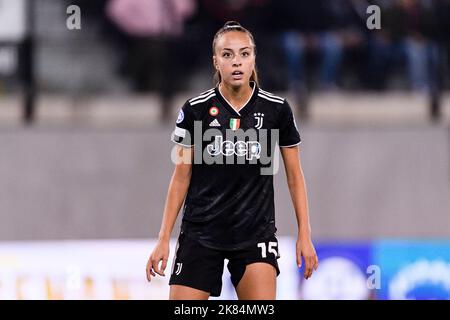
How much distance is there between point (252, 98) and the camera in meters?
5.46

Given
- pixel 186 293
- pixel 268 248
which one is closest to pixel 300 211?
pixel 268 248

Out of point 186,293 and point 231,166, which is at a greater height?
point 231,166

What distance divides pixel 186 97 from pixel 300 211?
4134 millimetres

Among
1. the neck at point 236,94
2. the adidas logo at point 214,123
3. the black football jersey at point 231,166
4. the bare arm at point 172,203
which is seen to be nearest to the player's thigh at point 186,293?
the bare arm at point 172,203

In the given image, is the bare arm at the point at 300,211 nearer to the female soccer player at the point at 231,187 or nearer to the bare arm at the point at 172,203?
the female soccer player at the point at 231,187

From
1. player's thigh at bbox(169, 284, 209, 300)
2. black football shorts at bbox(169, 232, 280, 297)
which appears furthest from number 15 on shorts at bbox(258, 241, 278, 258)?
player's thigh at bbox(169, 284, 209, 300)

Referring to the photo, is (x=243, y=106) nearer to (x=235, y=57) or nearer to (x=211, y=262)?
(x=235, y=57)

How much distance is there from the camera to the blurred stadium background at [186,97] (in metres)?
9.16

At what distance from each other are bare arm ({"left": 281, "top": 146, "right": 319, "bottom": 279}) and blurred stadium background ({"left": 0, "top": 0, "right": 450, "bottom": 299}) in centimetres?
357

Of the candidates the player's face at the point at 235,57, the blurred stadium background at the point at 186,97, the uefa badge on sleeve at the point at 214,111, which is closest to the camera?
the player's face at the point at 235,57

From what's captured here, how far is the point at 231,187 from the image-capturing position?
17.6 ft
